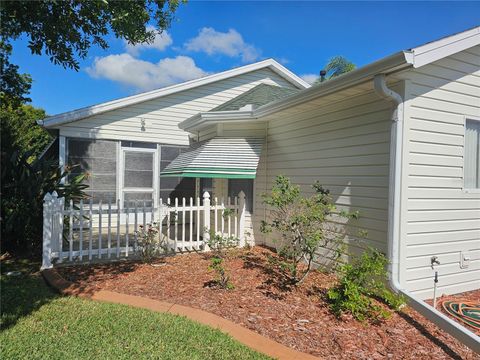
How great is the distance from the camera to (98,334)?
11.0 feet

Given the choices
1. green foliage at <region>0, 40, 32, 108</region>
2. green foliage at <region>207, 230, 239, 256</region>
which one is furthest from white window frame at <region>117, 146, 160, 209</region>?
green foliage at <region>207, 230, 239, 256</region>

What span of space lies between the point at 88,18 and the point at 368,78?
410 cm

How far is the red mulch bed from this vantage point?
340cm

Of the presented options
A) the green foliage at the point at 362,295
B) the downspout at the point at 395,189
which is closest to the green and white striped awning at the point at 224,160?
the downspout at the point at 395,189

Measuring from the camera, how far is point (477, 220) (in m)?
5.34

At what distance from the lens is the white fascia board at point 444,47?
4.04m

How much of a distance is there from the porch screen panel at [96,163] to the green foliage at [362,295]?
7.98 metres

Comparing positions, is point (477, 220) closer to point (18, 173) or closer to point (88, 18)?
point (88, 18)

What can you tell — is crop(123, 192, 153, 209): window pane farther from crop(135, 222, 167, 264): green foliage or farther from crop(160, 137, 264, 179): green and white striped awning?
crop(135, 222, 167, 264): green foliage

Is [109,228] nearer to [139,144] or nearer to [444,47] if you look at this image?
[139,144]

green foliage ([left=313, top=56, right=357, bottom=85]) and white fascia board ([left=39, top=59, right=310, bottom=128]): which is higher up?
green foliage ([left=313, top=56, right=357, bottom=85])

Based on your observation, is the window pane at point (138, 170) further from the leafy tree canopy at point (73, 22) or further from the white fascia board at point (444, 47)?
the white fascia board at point (444, 47)

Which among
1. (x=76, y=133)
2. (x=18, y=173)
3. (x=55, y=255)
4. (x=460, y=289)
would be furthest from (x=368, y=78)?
Result: (x=76, y=133)

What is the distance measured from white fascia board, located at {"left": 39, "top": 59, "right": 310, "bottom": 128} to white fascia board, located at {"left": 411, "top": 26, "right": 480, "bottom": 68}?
851cm
